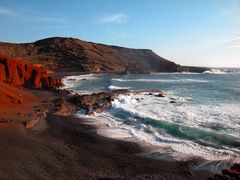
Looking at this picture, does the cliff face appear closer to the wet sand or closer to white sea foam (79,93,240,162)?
white sea foam (79,93,240,162)

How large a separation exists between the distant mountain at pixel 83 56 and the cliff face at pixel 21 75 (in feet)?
216

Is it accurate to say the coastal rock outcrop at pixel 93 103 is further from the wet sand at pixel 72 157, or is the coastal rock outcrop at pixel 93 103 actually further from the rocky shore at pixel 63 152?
the wet sand at pixel 72 157

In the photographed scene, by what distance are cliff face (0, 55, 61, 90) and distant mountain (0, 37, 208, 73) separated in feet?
216

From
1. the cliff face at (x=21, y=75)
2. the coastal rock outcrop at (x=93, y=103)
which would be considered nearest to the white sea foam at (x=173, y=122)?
the coastal rock outcrop at (x=93, y=103)

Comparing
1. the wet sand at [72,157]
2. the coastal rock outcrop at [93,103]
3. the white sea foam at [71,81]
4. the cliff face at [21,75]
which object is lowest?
the wet sand at [72,157]

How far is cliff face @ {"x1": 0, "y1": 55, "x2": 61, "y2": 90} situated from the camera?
108 ft

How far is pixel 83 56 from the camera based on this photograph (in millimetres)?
122438

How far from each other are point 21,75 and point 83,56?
289 ft

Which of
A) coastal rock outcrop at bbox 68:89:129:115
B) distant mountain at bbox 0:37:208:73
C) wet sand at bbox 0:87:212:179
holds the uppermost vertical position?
distant mountain at bbox 0:37:208:73

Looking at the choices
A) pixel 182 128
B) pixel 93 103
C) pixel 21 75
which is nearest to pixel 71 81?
pixel 21 75

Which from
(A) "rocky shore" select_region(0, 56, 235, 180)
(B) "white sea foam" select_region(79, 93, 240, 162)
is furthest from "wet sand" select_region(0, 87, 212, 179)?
(B) "white sea foam" select_region(79, 93, 240, 162)

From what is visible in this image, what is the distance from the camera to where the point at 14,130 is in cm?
1612

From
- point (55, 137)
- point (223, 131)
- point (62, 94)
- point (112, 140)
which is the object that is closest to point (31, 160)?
point (55, 137)

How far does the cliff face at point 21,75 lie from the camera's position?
108 ft
